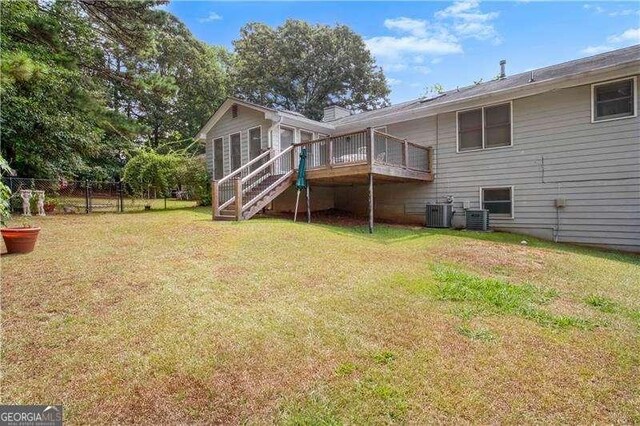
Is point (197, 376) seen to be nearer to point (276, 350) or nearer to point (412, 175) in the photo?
point (276, 350)

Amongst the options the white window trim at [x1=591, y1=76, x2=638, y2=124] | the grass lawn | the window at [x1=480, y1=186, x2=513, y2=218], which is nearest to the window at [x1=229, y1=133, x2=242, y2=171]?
the grass lawn

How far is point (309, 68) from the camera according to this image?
31.8 metres

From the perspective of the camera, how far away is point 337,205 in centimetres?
1528

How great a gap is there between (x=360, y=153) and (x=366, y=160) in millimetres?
1647

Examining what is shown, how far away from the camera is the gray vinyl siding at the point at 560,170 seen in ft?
29.1

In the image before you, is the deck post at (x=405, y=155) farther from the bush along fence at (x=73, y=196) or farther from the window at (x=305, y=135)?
the bush along fence at (x=73, y=196)

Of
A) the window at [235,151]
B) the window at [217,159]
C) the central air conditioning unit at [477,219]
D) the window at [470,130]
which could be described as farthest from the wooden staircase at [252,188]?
the central air conditioning unit at [477,219]

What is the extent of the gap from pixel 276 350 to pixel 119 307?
202 cm

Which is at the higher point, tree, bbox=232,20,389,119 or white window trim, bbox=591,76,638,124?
tree, bbox=232,20,389,119

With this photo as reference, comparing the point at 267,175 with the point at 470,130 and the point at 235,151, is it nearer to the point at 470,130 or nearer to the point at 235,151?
the point at 235,151

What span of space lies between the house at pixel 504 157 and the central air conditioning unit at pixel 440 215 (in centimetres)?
49

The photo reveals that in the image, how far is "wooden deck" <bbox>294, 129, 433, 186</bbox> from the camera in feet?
32.7

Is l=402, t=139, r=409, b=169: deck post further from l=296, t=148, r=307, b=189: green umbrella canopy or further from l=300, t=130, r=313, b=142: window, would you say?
l=300, t=130, r=313, b=142: window

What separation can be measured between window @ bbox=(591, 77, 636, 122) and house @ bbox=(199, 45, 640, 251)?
0.02m
